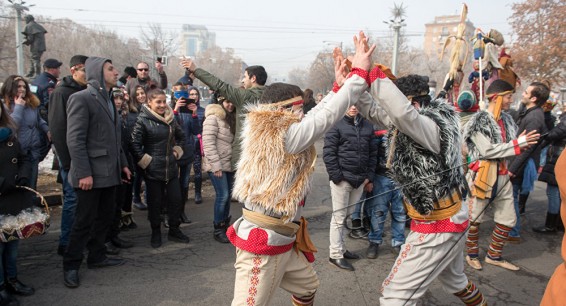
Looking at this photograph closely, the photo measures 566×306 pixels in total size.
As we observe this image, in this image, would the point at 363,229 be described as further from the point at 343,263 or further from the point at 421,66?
the point at 421,66

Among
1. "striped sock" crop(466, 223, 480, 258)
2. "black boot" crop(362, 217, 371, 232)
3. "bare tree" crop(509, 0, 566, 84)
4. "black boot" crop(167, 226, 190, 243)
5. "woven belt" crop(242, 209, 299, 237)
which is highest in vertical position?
"bare tree" crop(509, 0, 566, 84)

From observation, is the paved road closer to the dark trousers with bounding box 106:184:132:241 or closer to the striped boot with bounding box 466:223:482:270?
the striped boot with bounding box 466:223:482:270

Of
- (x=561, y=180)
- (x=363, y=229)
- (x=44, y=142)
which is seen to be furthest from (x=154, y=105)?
(x=561, y=180)

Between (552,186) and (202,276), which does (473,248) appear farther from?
(202,276)

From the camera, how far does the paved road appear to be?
344 centimetres

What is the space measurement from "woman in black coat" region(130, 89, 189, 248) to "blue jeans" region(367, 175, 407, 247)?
8.16 ft

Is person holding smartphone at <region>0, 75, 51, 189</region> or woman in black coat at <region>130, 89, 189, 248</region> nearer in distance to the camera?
woman in black coat at <region>130, 89, 189, 248</region>

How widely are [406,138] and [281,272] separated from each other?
1.25 metres

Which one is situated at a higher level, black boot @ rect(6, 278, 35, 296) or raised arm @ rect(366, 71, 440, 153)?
raised arm @ rect(366, 71, 440, 153)

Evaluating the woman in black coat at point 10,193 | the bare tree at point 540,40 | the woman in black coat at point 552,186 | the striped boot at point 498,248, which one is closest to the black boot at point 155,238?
the woman in black coat at point 10,193

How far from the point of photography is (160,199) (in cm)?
459

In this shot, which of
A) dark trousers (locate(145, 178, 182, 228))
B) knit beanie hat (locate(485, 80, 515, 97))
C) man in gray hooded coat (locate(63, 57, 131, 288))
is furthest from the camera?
dark trousers (locate(145, 178, 182, 228))

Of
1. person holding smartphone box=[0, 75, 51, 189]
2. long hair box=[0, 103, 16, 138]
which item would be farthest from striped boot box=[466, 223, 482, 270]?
person holding smartphone box=[0, 75, 51, 189]

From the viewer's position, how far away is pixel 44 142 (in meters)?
Result: 5.34
